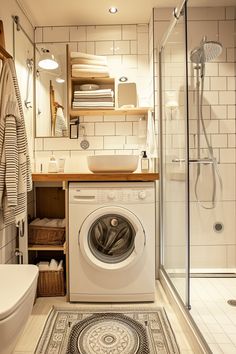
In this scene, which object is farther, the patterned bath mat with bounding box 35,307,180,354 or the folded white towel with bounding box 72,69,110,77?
the folded white towel with bounding box 72,69,110,77

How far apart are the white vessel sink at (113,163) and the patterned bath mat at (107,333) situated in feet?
3.47

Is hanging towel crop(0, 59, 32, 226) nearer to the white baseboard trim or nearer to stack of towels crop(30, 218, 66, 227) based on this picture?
stack of towels crop(30, 218, 66, 227)

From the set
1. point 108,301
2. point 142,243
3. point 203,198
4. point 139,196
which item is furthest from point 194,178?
point 108,301

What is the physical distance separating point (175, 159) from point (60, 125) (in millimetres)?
1253

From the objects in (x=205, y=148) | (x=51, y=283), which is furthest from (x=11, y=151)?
(x=205, y=148)

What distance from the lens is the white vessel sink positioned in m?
2.21

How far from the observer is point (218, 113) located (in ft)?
8.46

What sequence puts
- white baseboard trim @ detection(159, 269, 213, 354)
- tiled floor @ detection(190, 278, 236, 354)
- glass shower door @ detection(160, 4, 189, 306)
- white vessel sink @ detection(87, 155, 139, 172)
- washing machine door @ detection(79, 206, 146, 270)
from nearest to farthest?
white baseboard trim @ detection(159, 269, 213, 354), tiled floor @ detection(190, 278, 236, 354), glass shower door @ detection(160, 4, 189, 306), washing machine door @ detection(79, 206, 146, 270), white vessel sink @ detection(87, 155, 139, 172)

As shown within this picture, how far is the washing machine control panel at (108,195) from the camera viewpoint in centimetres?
213

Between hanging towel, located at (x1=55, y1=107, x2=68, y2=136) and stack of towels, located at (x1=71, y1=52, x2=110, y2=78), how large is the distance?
0.39 metres

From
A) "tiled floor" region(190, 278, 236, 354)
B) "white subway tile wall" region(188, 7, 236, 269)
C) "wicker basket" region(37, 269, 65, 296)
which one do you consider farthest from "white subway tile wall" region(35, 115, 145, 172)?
"tiled floor" region(190, 278, 236, 354)

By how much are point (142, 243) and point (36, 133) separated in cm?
156

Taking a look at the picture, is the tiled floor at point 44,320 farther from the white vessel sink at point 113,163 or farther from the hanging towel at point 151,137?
the hanging towel at point 151,137

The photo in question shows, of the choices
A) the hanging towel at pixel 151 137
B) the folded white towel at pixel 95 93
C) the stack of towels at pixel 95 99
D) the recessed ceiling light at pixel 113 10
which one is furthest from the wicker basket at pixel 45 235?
the recessed ceiling light at pixel 113 10
